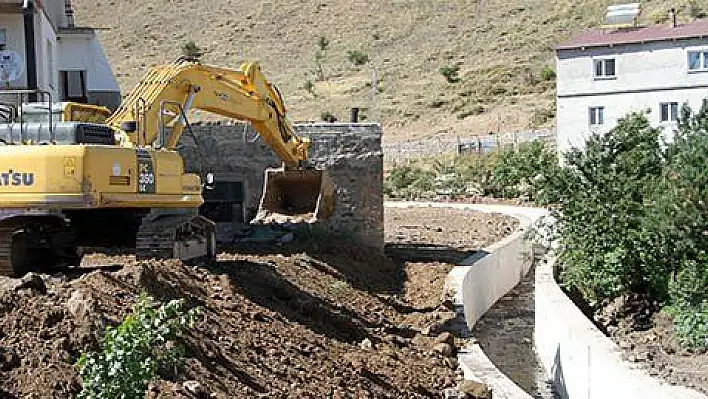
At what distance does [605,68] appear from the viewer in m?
46.2

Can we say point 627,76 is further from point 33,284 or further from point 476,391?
point 33,284

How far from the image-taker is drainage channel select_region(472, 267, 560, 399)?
17.5 metres

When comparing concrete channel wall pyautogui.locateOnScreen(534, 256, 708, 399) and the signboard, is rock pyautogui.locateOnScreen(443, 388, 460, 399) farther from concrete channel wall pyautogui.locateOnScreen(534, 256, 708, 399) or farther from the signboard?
the signboard

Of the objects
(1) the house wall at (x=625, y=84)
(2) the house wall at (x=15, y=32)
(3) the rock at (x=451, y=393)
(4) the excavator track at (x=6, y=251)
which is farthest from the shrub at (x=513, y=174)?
(4) the excavator track at (x=6, y=251)

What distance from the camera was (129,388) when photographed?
841 cm

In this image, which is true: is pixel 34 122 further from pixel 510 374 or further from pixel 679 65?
pixel 679 65

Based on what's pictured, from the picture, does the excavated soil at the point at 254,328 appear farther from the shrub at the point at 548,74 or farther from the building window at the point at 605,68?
the shrub at the point at 548,74

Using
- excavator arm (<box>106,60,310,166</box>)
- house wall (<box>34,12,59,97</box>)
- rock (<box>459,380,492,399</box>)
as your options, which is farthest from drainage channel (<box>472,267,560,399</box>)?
house wall (<box>34,12,59,97</box>)

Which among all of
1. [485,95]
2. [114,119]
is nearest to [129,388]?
[114,119]

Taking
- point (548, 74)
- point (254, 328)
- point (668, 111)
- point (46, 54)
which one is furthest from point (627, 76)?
point (254, 328)

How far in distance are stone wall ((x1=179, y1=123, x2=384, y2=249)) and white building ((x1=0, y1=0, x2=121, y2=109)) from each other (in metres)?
3.51

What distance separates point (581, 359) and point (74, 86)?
69.2 feet

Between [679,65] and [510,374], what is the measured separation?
97.0 feet

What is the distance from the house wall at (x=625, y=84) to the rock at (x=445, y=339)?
28269mm
